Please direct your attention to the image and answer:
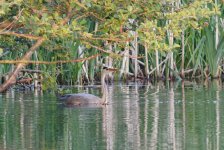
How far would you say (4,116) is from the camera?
1429 centimetres

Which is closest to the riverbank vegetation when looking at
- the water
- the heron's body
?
the water

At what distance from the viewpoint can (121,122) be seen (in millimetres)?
13234

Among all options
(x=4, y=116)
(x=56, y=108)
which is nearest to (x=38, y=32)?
(x=4, y=116)

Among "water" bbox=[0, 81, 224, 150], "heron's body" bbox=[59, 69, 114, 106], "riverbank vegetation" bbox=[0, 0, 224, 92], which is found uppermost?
"riverbank vegetation" bbox=[0, 0, 224, 92]

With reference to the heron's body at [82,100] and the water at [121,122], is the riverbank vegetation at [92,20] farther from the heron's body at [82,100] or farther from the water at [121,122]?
the heron's body at [82,100]

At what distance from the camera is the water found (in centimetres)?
1084

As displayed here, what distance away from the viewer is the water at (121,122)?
1084 centimetres

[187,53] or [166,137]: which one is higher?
[187,53]

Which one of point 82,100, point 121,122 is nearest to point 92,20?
point 121,122

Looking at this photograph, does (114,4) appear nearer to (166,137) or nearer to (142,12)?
(142,12)

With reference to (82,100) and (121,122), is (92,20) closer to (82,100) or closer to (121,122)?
(121,122)

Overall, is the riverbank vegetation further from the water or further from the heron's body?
the heron's body

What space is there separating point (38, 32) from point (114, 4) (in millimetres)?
1456

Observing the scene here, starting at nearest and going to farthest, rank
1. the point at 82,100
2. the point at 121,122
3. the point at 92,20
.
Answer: the point at 121,122, the point at 92,20, the point at 82,100
